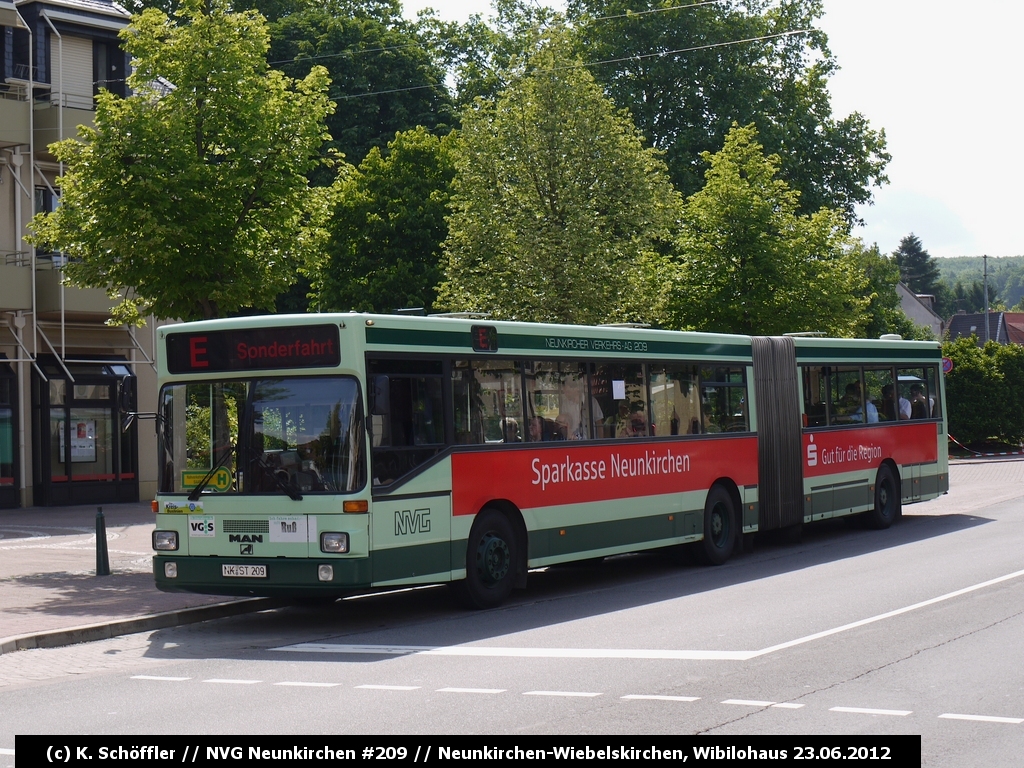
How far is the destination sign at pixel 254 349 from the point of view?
12.1m

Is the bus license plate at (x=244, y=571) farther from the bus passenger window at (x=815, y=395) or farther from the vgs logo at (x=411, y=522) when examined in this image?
the bus passenger window at (x=815, y=395)

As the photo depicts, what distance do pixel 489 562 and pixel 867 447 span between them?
990cm

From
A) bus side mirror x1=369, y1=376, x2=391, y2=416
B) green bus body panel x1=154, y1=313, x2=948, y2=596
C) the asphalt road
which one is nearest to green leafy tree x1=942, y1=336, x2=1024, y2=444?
the asphalt road

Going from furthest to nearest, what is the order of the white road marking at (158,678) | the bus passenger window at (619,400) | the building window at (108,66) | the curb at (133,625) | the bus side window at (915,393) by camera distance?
the building window at (108,66) → the bus side window at (915,393) → the bus passenger window at (619,400) → the curb at (133,625) → the white road marking at (158,678)

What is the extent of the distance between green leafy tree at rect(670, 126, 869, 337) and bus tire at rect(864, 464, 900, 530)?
8.52 meters

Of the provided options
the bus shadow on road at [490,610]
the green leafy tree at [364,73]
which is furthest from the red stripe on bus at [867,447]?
the green leafy tree at [364,73]

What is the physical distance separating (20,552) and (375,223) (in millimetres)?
22817

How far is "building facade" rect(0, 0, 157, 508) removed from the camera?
2945cm

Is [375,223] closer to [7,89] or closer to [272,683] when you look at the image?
[7,89]

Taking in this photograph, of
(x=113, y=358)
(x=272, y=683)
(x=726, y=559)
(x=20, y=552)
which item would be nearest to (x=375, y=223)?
(x=113, y=358)

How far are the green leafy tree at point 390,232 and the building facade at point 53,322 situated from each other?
947cm

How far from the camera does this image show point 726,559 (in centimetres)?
1762

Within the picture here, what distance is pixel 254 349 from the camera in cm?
1240

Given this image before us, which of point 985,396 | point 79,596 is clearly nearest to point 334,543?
point 79,596
